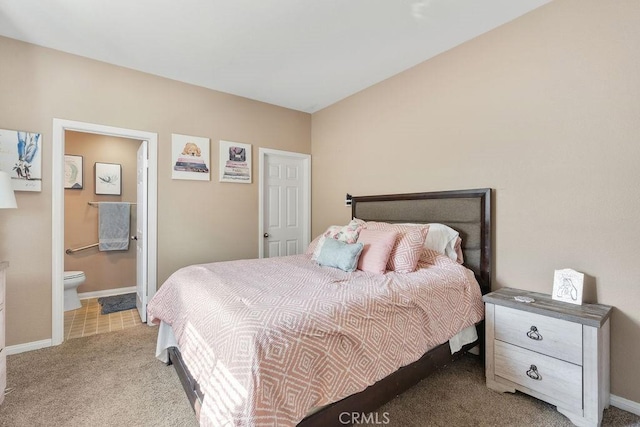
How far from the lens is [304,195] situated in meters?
4.20

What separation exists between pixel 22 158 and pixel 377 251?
9.99 feet

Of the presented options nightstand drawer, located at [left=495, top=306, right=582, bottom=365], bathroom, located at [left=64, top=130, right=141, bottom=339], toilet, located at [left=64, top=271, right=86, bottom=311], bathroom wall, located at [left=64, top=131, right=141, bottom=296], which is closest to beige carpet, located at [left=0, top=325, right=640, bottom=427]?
nightstand drawer, located at [left=495, top=306, right=582, bottom=365]

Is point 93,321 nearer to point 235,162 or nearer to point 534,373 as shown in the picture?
point 235,162

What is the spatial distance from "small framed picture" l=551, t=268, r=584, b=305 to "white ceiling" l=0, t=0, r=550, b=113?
1868 mm

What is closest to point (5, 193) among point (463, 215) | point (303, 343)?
point (303, 343)

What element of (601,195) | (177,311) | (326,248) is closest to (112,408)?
(177,311)

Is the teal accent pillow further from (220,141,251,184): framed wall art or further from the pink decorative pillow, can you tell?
(220,141,251,184): framed wall art

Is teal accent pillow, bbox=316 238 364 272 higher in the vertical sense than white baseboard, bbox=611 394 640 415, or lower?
higher

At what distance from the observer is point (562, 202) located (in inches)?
76.4

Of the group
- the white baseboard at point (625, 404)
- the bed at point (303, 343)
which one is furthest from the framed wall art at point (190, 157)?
the white baseboard at point (625, 404)

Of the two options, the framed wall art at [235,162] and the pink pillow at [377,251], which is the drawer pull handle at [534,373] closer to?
the pink pillow at [377,251]

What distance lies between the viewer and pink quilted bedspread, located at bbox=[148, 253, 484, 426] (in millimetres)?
1086

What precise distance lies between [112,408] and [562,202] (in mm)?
3173

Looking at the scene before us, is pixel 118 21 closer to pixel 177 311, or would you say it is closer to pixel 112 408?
pixel 177 311
